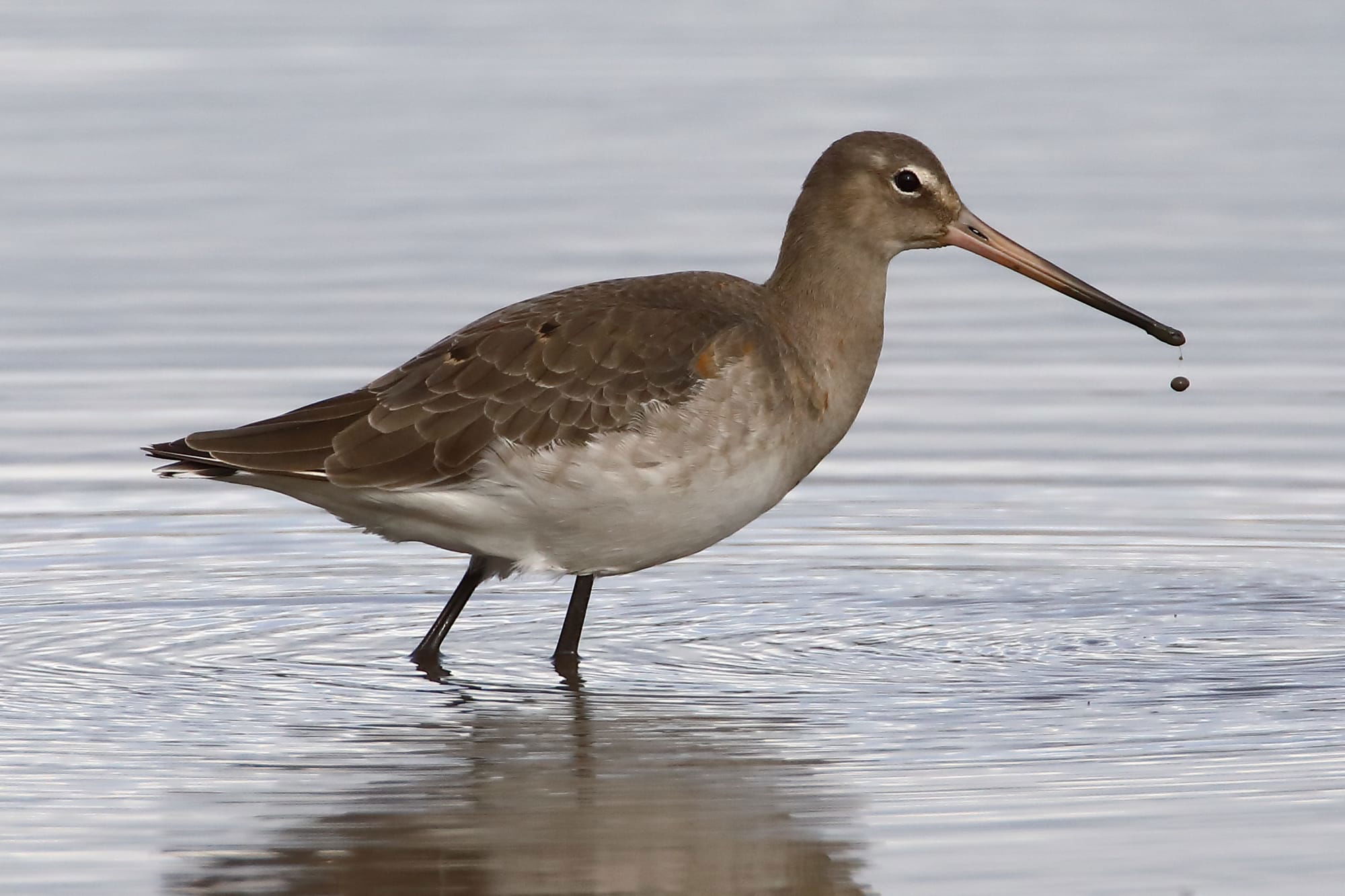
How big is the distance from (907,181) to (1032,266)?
0.61m

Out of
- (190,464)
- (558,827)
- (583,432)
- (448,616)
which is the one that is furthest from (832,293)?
(558,827)

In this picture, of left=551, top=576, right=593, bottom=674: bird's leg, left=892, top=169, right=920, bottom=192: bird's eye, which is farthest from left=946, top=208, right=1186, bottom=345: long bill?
left=551, top=576, right=593, bottom=674: bird's leg

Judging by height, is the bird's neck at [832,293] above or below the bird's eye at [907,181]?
below

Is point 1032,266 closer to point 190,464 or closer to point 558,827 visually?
point 190,464

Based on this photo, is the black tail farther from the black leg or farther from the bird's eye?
the bird's eye

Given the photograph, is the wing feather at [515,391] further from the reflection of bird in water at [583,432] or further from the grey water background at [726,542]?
the grey water background at [726,542]

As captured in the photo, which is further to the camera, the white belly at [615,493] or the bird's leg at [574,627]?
the bird's leg at [574,627]

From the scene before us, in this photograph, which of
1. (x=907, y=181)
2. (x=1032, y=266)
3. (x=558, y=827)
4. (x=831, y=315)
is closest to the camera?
(x=558, y=827)

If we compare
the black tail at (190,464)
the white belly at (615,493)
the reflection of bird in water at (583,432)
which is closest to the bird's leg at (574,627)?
the reflection of bird in water at (583,432)

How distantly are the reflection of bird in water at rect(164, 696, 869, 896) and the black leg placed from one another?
2.66 feet

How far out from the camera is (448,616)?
9336mm

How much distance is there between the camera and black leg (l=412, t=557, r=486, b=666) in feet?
30.6

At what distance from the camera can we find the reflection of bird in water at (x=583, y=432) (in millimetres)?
8867

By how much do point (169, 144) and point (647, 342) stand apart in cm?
962
